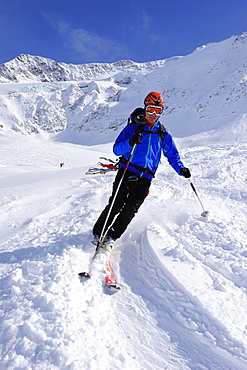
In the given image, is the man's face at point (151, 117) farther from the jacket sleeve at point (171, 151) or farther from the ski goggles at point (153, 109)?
the jacket sleeve at point (171, 151)

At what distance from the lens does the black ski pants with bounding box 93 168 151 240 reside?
3951 millimetres

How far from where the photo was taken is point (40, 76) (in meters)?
190

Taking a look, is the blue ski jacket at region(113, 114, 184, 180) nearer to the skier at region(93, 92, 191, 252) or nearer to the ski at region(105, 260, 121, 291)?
the skier at region(93, 92, 191, 252)

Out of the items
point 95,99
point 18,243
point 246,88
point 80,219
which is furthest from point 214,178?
point 95,99

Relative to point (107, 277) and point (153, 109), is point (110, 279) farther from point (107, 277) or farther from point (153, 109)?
point (153, 109)

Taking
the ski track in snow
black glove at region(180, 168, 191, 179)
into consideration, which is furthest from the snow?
black glove at region(180, 168, 191, 179)

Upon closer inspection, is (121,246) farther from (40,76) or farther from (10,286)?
(40,76)

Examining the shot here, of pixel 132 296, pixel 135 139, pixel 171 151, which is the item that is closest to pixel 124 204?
pixel 135 139

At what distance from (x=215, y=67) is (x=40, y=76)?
154645 mm

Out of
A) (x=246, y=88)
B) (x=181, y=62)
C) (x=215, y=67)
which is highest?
(x=181, y=62)

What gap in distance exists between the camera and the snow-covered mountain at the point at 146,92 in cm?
5469

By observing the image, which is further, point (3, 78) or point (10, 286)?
point (3, 78)

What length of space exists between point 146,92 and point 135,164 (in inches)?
3858

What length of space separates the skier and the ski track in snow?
391 mm
